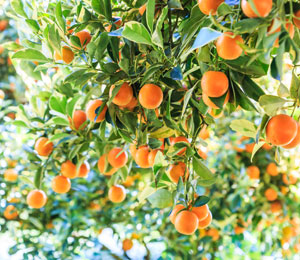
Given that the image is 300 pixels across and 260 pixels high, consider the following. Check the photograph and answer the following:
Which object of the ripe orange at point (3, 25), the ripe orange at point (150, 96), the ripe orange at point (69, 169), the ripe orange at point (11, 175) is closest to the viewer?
the ripe orange at point (150, 96)

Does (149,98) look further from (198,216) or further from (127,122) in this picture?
(198,216)

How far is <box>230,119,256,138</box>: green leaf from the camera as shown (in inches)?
30.9

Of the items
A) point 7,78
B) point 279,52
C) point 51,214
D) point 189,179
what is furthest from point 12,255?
point 279,52

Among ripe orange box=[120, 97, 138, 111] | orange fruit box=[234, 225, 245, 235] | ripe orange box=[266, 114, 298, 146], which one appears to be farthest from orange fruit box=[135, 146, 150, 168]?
orange fruit box=[234, 225, 245, 235]

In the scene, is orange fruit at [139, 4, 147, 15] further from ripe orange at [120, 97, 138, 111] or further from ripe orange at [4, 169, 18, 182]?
ripe orange at [4, 169, 18, 182]

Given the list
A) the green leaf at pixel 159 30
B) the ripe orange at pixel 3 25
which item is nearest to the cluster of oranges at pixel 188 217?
the green leaf at pixel 159 30

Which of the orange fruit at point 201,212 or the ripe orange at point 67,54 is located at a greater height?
the ripe orange at point 67,54

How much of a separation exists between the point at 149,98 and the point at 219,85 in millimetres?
165

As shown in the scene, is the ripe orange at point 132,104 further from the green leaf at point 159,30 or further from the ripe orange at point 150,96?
the green leaf at point 159,30

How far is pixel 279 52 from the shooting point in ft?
1.78

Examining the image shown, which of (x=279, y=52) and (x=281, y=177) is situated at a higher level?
(x=279, y=52)

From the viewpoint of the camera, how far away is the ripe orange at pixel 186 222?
31.3 inches

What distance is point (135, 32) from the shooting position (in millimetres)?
672

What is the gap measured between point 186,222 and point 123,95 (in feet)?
1.03
